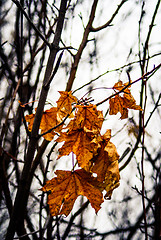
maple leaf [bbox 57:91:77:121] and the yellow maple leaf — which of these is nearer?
the yellow maple leaf

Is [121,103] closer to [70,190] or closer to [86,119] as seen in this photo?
[86,119]

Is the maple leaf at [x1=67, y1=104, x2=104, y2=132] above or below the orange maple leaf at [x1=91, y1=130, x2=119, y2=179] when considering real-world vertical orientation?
above

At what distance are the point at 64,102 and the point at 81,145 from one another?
21 cm

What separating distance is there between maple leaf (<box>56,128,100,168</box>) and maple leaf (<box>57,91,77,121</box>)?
0.12 meters

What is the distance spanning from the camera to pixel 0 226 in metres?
1.95

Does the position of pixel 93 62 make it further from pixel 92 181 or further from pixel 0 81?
pixel 92 181

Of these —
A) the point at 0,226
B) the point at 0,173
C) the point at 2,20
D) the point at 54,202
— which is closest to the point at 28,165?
the point at 54,202

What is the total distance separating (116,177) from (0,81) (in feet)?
5.88

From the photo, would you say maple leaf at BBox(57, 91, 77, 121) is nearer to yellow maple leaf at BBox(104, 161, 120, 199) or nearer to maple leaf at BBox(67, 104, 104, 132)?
maple leaf at BBox(67, 104, 104, 132)

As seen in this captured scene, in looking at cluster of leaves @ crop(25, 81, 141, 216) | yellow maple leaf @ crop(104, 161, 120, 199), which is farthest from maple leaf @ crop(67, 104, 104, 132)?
yellow maple leaf @ crop(104, 161, 120, 199)

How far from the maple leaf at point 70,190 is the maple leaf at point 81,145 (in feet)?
0.26

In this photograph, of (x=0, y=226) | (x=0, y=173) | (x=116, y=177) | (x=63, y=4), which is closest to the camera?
(x=116, y=177)

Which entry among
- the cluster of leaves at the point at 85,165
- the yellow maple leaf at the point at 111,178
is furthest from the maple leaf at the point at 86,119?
the yellow maple leaf at the point at 111,178

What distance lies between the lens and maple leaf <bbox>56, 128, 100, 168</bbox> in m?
0.60
